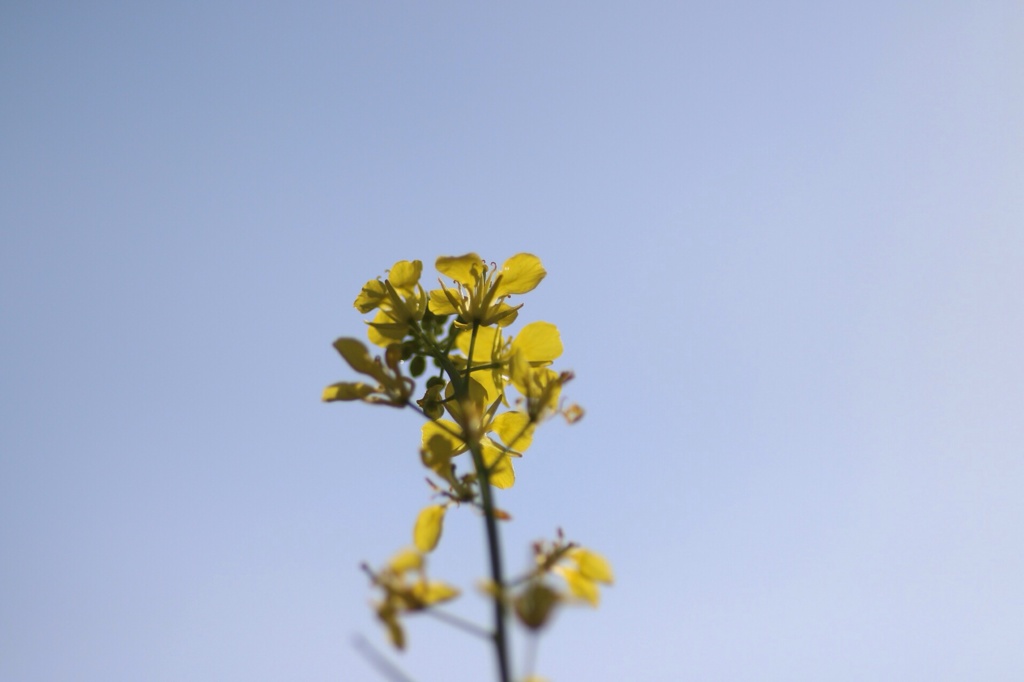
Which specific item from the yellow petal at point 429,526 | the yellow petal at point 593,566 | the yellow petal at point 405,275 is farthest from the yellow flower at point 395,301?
the yellow petal at point 593,566

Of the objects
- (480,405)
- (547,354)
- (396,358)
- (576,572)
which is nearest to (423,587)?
(576,572)

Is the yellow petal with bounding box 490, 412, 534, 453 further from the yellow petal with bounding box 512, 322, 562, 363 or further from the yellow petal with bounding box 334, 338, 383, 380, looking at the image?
the yellow petal with bounding box 334, 338, 383, 380

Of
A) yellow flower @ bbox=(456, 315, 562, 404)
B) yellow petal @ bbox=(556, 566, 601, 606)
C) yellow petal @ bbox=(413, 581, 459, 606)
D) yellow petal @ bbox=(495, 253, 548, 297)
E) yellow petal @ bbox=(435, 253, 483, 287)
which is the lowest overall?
yellow petal @ bbox=(413, 581, 459, 606)

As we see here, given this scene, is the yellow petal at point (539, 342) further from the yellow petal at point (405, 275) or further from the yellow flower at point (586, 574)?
the yellow flower at point (586, 574)

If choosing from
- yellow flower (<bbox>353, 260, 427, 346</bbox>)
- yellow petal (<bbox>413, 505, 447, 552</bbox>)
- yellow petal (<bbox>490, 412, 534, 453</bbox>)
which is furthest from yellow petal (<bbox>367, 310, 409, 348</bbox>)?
yellow petal (<bbox>413, 505, 447, 552</bbox>)

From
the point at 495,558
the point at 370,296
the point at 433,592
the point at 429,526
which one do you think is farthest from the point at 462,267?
the point at 433,592

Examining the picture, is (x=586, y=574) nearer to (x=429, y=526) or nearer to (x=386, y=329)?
(x=429, y=526)
